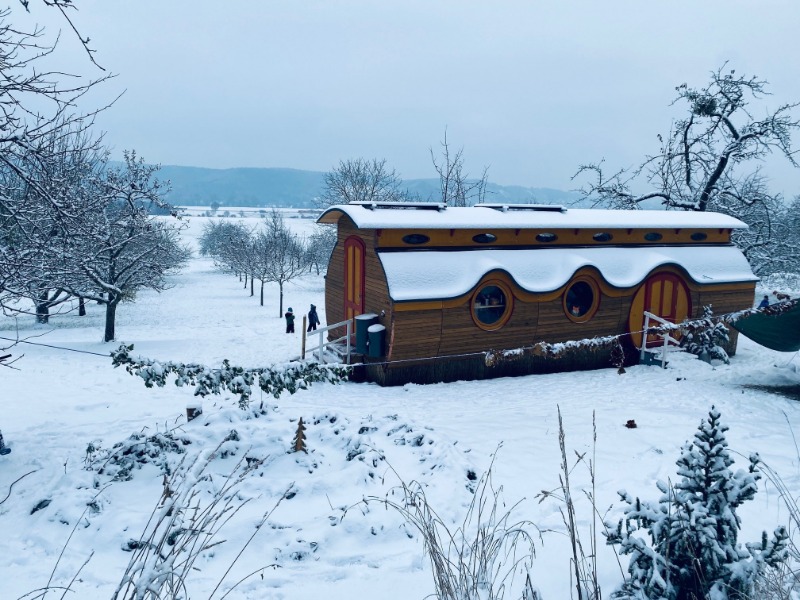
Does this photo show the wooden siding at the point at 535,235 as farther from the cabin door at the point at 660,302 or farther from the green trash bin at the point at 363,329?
the green trash bin at the point at 363,329

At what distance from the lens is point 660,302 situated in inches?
562

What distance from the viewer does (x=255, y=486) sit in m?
6.77

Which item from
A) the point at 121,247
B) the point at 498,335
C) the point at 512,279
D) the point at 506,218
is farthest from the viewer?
the point at 121,247

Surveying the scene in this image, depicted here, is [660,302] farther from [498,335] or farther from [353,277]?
[353,277]

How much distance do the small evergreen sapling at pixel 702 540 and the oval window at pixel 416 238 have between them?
9.10 metres

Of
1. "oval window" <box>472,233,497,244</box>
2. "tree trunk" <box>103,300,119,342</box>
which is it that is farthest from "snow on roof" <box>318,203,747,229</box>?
"tree trunk" <box>103,300,119,342</box>

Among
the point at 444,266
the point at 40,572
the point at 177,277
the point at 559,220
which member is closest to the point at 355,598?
the point at 40,572

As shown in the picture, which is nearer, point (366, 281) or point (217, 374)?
point (217, 374)

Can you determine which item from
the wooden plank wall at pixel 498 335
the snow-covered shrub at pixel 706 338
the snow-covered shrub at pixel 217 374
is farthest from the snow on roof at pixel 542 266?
the snow-covered shrub at pixel 217 374

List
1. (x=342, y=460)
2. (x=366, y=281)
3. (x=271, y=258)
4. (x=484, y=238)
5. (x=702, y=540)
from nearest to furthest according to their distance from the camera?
(x=702, y=540) < (x=342, y=460) < (x=366, y=281) < (x=484, y=238) < (x=271, y=258)

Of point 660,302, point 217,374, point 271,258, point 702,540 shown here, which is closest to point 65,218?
point 217,374

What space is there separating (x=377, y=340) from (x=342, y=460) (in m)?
4.56

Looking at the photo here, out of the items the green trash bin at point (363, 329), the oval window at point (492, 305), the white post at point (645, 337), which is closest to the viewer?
the green trash bin at point (363, 329)

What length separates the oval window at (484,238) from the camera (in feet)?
42.7
